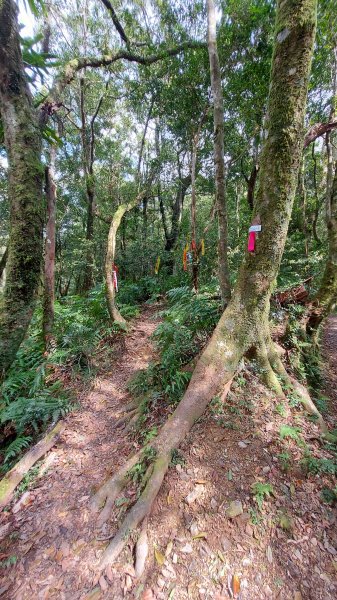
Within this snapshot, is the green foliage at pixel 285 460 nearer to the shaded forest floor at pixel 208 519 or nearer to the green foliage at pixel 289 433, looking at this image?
the shaded forest floor at pixel 208 519

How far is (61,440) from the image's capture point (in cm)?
362

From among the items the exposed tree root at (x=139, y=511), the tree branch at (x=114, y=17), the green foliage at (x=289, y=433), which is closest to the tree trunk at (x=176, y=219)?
the tree branch at (x=114, y=17)

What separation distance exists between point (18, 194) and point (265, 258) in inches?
117

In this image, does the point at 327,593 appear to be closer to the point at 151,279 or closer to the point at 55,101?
the point at 55,101

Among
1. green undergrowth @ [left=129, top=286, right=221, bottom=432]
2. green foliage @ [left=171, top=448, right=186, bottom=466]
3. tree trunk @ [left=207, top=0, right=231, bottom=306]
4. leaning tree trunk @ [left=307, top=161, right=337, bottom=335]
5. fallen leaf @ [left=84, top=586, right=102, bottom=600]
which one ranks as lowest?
fallen leaf @ [left=84, top=586, right=102, bottom=600]

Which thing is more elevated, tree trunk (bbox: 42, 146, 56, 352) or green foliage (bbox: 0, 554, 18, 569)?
tree trunk (bbox: 42, 146, 56, 352)

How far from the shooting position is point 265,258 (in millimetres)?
3547

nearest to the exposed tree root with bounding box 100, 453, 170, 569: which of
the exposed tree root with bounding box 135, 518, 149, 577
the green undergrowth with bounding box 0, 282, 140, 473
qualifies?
the exposed tree root with bounding box 135, 518, 149, 577

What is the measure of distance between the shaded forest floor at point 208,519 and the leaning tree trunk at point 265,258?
0.62ft

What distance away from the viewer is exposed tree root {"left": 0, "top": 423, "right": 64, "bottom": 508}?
9.59ft

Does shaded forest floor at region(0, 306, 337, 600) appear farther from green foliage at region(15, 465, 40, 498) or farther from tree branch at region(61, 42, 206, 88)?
tree branch at region(61, 42, 206, 88)

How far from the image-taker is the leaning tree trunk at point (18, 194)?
79.0 inches

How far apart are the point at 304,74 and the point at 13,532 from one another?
6.08m

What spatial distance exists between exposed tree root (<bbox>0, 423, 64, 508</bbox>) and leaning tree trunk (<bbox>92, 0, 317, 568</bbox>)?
1030 millimetres
